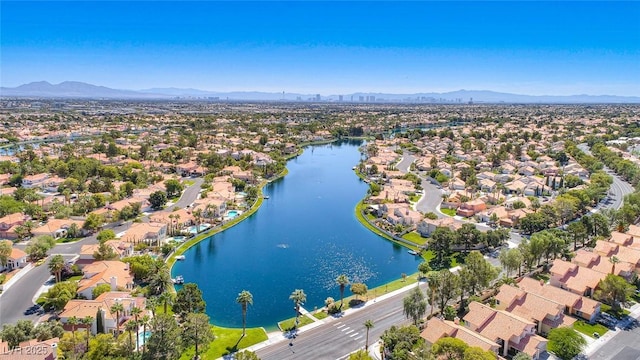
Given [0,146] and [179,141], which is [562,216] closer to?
[179,141]

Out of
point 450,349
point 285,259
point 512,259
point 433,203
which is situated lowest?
point 285,259

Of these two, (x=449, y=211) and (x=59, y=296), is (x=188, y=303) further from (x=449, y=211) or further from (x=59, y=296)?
(x=449, y=211)

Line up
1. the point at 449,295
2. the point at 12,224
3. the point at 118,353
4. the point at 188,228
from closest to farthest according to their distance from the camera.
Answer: the point at 118,353
the point at 449,295
the point at 12,224
the point at 188,228

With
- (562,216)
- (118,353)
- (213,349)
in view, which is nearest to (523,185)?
(562,216)

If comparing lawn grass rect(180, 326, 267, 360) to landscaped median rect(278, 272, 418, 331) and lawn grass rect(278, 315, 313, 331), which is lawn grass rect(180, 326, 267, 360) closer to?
lawn grass rect(278, 315, 313, 331)

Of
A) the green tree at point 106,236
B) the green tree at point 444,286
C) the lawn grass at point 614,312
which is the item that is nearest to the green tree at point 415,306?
the green tree at point 444,286

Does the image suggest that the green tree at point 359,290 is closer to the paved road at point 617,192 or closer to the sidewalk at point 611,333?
the sidewalk at point 611,333

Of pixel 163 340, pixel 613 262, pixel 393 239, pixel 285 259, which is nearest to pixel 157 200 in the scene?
pixel 285 259
